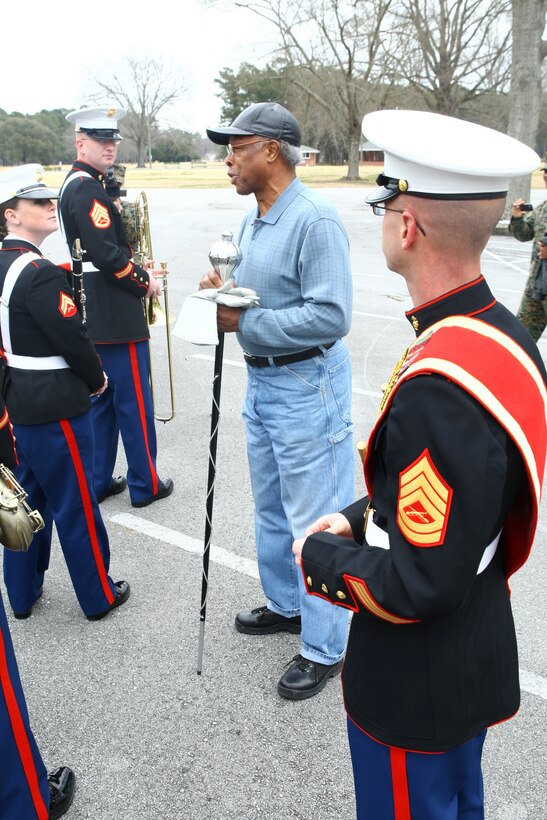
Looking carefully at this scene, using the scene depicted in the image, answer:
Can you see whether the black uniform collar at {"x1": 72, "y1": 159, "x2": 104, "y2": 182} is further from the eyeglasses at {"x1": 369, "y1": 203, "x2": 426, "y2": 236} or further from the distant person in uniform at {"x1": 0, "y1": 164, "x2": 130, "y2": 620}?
the eyeglasses at {"x1": 369, "y1": 203, "x2": 426, "y2": 236}

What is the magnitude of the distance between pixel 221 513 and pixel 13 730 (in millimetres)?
2294

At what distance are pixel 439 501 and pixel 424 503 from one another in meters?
0.03

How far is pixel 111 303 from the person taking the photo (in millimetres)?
4172

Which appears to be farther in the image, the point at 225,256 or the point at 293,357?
the point at 293,357

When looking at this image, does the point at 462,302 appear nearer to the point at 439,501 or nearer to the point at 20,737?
the point at 439,501

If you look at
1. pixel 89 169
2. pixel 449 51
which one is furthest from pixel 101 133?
pixel 449 51

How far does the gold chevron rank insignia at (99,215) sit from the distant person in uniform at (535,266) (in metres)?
3.89

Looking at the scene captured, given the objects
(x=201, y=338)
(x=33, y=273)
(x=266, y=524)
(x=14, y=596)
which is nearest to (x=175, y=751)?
(x=266, y=524)

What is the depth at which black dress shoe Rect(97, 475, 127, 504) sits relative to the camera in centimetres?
458

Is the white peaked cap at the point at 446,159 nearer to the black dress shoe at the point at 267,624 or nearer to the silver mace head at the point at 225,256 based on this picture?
the silver mace head at the point at 225,256

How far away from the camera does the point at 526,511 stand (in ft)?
4.80

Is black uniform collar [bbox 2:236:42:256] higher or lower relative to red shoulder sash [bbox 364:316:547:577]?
higher

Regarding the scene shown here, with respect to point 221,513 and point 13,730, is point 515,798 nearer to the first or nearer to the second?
point 13,730

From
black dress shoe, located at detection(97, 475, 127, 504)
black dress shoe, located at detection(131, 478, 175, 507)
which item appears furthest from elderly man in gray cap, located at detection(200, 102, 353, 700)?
black dress shoe, located at detection(97, 475, 127, 504)
